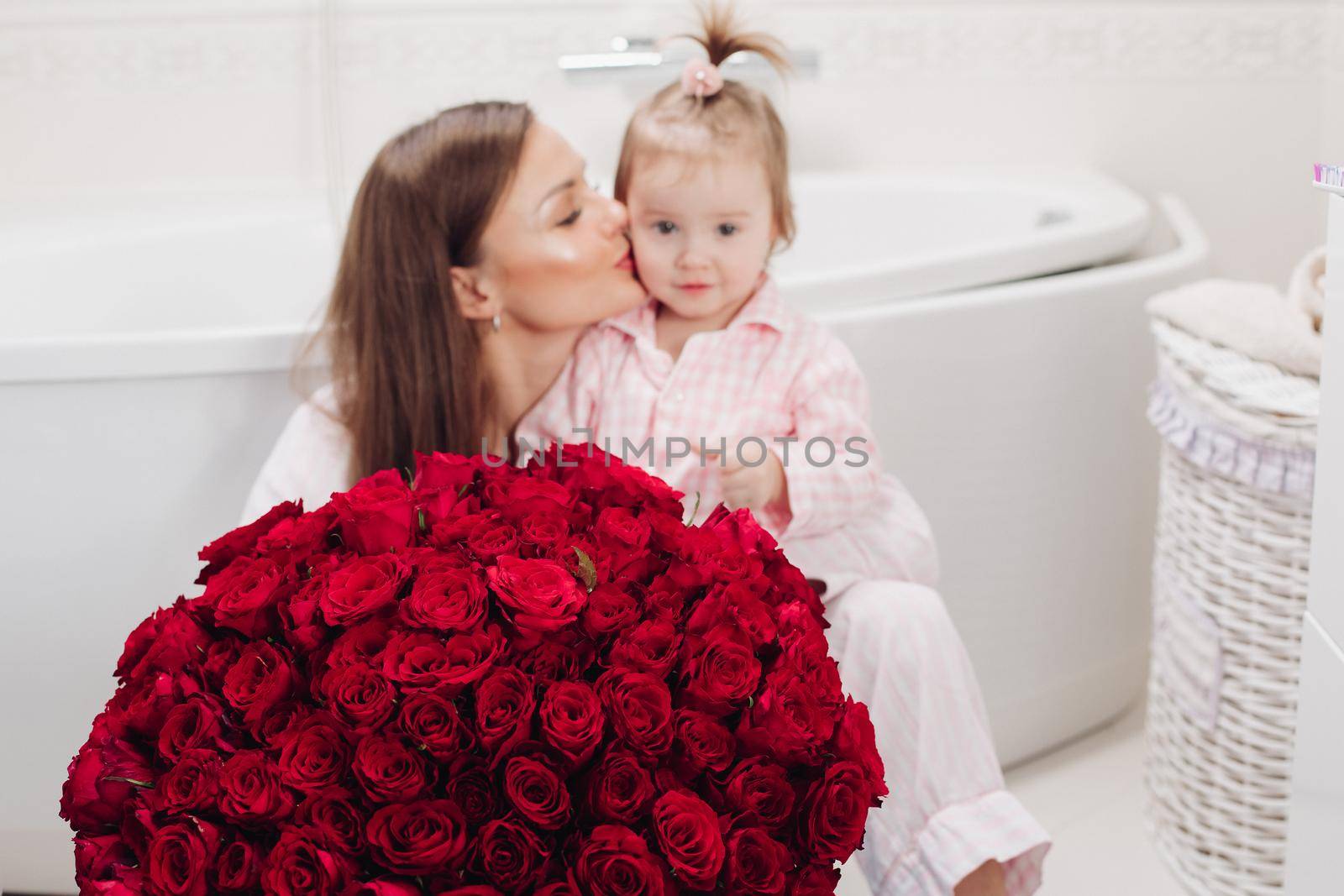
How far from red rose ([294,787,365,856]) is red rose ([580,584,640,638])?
0.49ft

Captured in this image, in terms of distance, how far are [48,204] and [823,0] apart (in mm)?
Answer: 1279

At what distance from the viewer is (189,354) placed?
4.08 feet

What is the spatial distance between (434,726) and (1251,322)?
932 millimetres

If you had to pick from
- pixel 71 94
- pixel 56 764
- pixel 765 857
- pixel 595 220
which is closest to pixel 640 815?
pixel 765 857

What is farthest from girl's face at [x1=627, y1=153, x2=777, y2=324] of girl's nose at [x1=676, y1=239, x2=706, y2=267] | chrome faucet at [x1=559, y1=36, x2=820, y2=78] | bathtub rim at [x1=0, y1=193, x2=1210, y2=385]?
chrome faucet at [x1=559, y1=36, x2=820, y2=78]

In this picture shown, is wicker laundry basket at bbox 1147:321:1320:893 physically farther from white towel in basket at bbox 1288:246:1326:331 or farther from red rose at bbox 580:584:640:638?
red rose at bbox 580:584:640:638

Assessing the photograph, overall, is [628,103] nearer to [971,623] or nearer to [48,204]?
[48,204]

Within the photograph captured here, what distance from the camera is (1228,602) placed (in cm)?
133

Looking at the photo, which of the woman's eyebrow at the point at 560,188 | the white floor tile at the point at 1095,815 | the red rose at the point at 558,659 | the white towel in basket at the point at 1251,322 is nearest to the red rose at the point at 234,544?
the red rose at the point at 558,659

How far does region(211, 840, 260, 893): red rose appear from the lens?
2.14 feet

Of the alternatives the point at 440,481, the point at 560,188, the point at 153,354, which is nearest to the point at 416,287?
the point at 560,188

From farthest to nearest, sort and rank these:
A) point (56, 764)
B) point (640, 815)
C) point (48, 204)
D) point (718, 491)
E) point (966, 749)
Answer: point (48, 204) → point (56, 764) → point (718, 491) → point (966, 749) → point (640, 815)

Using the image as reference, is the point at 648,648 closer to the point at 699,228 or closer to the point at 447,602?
the point at 447,602

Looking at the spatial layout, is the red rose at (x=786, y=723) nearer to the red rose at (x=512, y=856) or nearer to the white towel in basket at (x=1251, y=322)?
the red rose at (x=512, y=856)
